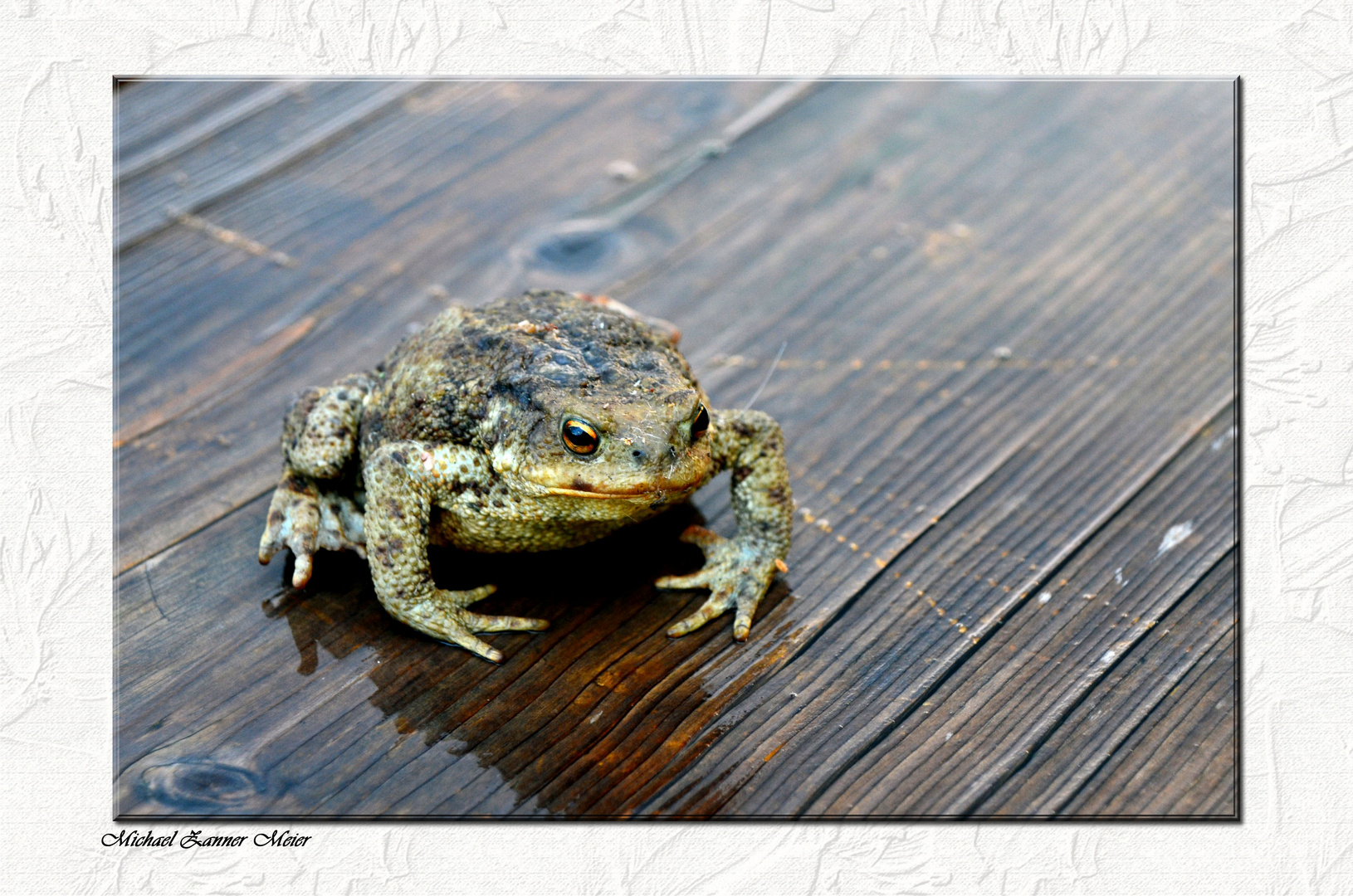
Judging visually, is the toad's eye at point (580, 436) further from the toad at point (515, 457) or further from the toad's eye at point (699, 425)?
the toad's eye at point (699, 425)

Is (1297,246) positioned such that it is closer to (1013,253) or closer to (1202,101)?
(1013,253)

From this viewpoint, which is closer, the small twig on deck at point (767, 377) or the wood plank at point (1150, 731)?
the wood plank at point (1150, 731)

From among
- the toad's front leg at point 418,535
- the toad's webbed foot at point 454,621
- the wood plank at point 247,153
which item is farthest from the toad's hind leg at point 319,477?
the wood plank at point 247,153

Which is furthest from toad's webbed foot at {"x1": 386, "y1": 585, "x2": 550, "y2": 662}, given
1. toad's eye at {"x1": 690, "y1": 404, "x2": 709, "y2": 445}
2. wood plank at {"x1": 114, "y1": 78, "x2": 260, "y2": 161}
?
wood plank at {"x1": 114, "y1": 78, "x2": 260, "y2": 161}

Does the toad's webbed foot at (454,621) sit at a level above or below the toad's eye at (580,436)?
below

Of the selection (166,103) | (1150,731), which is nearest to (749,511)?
(1150,731)

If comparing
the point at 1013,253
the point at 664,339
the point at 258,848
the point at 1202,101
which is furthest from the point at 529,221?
the point at 1202,101
